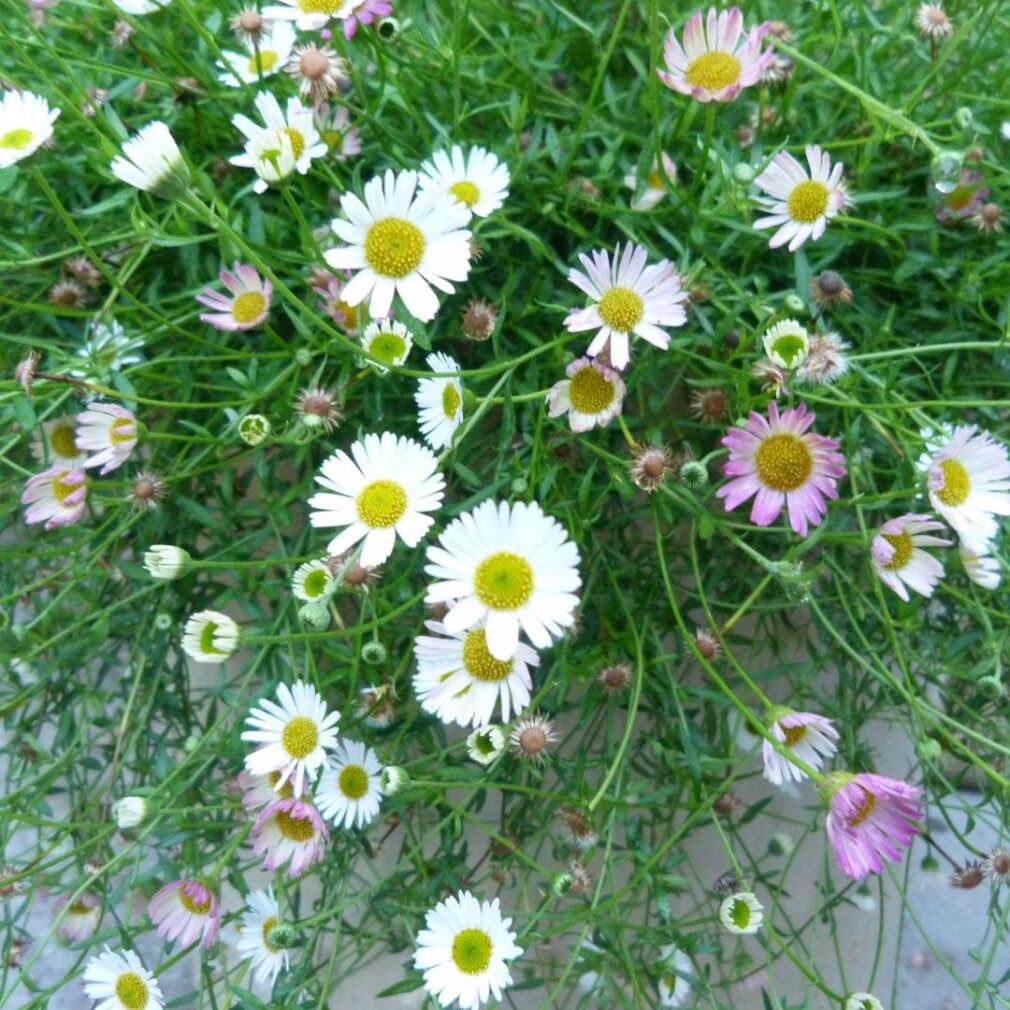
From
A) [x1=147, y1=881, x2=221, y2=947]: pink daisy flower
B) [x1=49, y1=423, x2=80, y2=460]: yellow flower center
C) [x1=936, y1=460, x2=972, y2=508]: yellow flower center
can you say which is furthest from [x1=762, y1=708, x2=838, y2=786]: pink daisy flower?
[x1=49, y1=423, x2=80, y2=460]: yellow flower center

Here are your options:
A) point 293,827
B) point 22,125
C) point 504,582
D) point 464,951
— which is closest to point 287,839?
point 293,827

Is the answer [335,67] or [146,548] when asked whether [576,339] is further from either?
[146,548]

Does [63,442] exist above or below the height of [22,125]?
below

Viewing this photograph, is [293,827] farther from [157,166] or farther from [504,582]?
[157,166]

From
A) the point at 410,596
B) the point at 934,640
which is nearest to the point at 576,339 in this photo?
the point at 410,596

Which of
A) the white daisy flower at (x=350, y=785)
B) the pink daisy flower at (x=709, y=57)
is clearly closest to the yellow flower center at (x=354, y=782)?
the white daisy flower at (x=350, y=785)

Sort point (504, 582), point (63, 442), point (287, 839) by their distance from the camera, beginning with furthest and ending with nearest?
point (63, 442) → point (287, 839) → point (504, 582)
